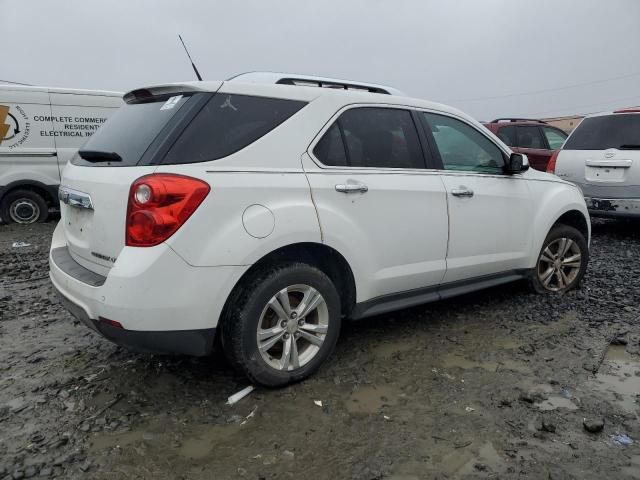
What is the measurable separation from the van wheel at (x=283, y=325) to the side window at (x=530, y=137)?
8162 millimetres

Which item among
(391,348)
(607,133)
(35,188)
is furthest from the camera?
(35,188)

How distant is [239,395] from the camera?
2900mm

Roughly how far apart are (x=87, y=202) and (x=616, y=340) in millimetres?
3696

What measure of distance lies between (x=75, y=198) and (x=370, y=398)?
80.2 inches

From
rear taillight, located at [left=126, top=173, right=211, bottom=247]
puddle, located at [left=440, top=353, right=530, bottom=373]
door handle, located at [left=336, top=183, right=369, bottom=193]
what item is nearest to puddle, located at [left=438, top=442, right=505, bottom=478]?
puddle, located at [left=440, top=353, right=530, bottom=373]

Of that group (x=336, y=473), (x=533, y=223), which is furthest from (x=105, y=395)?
(x=533, y=223)

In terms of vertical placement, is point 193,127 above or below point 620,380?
above

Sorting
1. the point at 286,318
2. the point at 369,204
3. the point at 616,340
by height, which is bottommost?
the point at 616,340

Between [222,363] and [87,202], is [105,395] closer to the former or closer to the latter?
[222,363]

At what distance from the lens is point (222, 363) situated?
130 inches

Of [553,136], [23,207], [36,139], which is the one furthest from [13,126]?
[553,136]

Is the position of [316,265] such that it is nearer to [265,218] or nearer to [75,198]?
[265,218]

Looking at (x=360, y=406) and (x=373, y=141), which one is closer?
(x=360, y=406)

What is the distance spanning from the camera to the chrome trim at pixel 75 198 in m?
2.80
